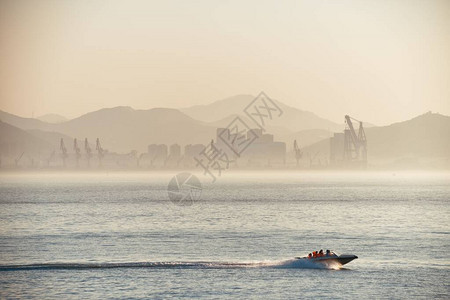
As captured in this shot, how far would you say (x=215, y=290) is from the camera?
3248 inches

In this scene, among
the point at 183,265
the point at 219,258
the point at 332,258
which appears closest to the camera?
the point at 332,258

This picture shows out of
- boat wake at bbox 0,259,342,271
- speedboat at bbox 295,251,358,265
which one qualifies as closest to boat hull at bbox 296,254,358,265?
speedboat at bbox 295,251,358,265

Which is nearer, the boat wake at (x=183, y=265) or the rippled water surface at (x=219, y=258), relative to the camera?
the rippled water surface at (x=219, y=258)

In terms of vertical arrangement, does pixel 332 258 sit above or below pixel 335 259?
above

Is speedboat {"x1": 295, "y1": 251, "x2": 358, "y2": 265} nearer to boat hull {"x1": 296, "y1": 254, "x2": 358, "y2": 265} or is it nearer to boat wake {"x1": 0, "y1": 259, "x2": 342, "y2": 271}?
boat hull {"x1": 296, "y1": 254, "x2": 358, "y2": 265}

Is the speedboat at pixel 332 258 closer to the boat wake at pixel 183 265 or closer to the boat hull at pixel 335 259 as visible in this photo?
the boat hull at pixel 335 259

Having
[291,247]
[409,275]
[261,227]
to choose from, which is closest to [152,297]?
[409,275]

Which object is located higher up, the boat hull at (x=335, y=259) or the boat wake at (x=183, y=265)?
the boat hull at (x=335, y=259)

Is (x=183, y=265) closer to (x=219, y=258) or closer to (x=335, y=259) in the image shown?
(x=219, y=258)

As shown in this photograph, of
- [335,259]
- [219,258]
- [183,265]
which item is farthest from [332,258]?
[183,265]

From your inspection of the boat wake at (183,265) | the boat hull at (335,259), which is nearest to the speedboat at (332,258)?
the boat hull at (335,259)

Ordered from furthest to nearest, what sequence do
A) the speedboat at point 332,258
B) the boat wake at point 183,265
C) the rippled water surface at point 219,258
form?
the boat wake at point 183,265, the speedboat at point 332,258, the rippled water surface at point 219,258

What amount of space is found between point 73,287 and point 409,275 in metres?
38.6

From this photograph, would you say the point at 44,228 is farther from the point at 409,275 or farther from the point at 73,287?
the point at 409,275
